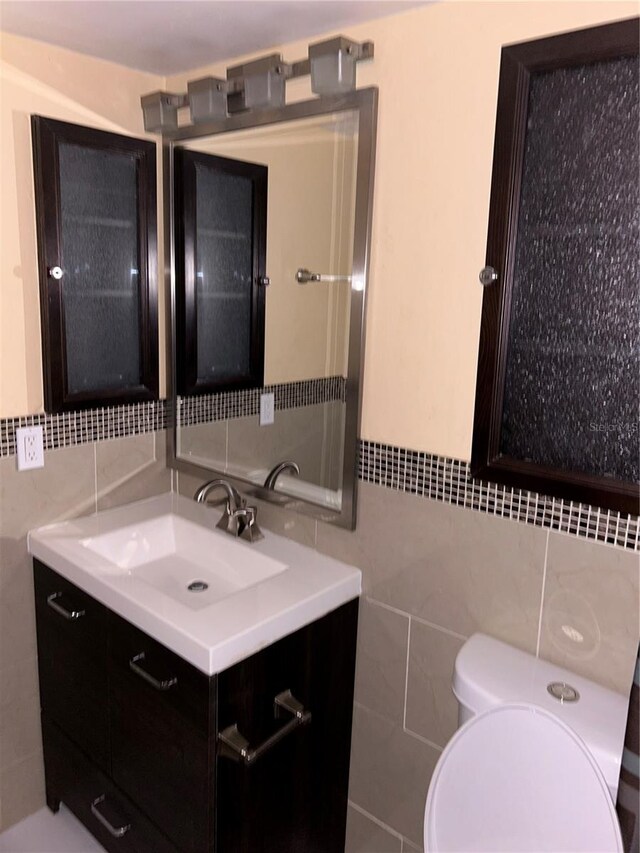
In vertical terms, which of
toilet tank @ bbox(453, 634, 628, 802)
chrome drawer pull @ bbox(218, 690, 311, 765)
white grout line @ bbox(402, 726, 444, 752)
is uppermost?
toilet tank @ bbox(453, 634, 628, 802)

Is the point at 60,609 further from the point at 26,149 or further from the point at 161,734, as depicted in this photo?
the point at 26,149

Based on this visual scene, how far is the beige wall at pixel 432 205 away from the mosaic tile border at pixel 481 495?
1.5 inches

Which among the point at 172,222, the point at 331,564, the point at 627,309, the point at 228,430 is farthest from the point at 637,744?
the point at 172,222

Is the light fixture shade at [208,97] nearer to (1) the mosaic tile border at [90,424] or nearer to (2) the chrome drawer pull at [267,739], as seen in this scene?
(1) the mosaic tile border at [90,424]

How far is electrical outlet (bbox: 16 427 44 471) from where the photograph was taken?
1.73 meters

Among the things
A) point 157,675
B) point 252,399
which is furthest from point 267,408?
point 157,675

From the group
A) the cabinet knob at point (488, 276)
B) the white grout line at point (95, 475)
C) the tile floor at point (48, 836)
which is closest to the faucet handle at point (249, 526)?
the white grout line at point (95, 475)

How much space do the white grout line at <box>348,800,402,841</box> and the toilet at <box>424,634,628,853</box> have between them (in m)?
0.53

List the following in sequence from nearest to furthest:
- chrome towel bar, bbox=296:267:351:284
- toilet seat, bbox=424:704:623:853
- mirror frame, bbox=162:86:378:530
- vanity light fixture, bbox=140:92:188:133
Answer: toilet seat, bbox=424:704:623:853
mirror frame, bbox=162:86:378:530
chrome towel bar, bbox=296:267:351:284
vanity light fixture, bbox=140:92:188:133

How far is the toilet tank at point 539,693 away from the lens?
3.59ft

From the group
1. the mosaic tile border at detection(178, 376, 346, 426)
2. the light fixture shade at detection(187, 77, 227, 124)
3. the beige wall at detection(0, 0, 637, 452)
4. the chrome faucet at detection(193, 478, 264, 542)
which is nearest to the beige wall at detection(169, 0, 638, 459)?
the beige wall at detection(0, 0, 637, 452)

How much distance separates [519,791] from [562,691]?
203 mm

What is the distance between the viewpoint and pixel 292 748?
60.6 inches

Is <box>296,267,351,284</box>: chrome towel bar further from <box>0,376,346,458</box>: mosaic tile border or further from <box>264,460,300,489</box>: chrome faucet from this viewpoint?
<box>264,460,300,489</box>: chrome faucet
